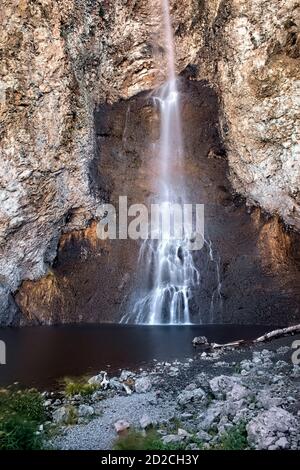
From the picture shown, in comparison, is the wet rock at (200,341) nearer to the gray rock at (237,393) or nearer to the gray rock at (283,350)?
the gray rock at (283,350)

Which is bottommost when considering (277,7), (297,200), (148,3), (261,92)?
(297,200)

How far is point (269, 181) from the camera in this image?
71.4 feet

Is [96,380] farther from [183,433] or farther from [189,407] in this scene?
[183,433]

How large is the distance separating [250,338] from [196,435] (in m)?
10.0

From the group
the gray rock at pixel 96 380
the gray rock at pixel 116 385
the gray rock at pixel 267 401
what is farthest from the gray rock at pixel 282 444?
the gray rock at pixel 96 380

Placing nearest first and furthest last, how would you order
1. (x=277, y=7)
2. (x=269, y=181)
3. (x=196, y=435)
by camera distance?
(x=196, y=435), (x=277, y=7), (x=269, y=181)

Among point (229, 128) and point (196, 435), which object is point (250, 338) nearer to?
point (196, 435)

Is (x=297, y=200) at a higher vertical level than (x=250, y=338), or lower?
higher

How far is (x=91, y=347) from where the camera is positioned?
16.0 meters

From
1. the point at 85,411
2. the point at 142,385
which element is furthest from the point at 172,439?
the point at 142,385

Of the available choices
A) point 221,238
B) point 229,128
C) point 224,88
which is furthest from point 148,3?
point 221,238

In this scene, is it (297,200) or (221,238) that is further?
(221,238)

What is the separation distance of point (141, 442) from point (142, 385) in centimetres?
334

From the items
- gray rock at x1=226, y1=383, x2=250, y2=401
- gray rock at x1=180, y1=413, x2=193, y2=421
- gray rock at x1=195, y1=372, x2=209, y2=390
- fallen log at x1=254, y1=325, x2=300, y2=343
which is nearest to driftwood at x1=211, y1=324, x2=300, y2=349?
fallen log at x1=254, y1=325, x2=300, y2=343
